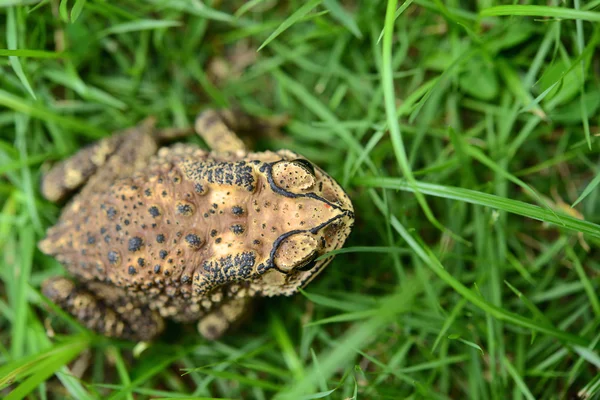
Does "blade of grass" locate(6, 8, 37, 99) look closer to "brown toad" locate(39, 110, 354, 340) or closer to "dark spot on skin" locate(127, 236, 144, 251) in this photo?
"brown toad" locate(39, 110, 354, 340)

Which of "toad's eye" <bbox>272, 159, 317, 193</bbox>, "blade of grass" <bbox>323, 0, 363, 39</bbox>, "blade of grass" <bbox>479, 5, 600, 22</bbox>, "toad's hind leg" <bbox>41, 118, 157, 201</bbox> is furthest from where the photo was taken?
"toad's hind leg" <bbox>41, 118, 157, 201</bbox>

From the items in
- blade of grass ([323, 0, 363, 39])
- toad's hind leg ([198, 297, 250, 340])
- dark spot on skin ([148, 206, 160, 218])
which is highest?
blade of grass ([323, 0, 363, 39])

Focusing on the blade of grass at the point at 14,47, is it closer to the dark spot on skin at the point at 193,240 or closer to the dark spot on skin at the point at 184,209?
the dark spot on skin at the point at 184,209

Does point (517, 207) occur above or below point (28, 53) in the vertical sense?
below

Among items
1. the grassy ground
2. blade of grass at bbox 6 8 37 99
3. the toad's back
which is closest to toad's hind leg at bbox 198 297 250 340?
the grassy ground

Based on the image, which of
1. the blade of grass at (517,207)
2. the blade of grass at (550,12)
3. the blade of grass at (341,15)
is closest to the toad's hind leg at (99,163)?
the blade of grass at (341,15)

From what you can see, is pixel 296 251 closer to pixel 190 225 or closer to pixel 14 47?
pixel 190 225

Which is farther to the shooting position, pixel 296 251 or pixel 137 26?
pixel 137 26

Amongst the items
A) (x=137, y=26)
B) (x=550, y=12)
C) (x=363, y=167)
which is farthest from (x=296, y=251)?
(x=137, y=26)
